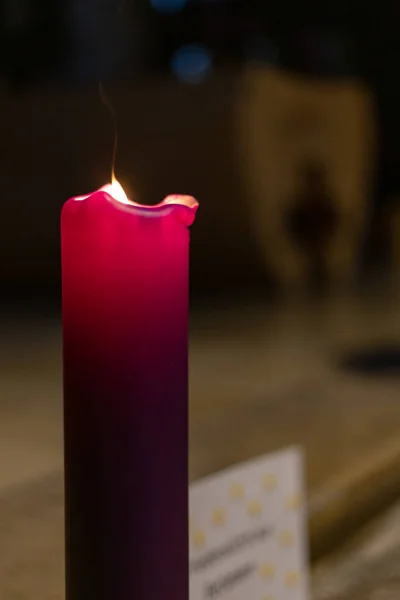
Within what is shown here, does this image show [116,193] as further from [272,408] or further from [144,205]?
[272,408]

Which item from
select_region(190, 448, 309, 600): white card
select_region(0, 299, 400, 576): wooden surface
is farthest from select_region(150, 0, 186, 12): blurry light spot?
select_region(190, 448, 309, 600): white card

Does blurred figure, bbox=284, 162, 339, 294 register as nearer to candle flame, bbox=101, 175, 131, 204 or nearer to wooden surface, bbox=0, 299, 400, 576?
wooden surface, bbox=0, 299, 400, 576

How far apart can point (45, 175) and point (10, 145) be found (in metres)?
0.10

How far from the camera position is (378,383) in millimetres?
1118

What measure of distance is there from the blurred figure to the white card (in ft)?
4.95

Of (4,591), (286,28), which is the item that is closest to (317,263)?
(286,28)

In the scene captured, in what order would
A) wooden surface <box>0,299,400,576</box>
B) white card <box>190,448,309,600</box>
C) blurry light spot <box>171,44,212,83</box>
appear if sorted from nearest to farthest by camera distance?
1. white card <box>190,448,309,600</box>
2. wooden surface <box>0,299,400,576</box>
3. blurry light spot <box>171,44,212,83</box>

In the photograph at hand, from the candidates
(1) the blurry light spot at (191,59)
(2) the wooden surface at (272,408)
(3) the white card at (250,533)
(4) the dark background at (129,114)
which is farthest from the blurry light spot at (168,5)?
(3) the white card at (250,533)

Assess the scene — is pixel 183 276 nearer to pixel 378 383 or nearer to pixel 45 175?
pixel 378 383

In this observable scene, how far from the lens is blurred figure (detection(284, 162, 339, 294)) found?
79.7 inches

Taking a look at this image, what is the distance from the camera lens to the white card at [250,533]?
17.8 inches

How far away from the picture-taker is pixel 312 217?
2.05m

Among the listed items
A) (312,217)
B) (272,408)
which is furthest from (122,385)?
(312,217)

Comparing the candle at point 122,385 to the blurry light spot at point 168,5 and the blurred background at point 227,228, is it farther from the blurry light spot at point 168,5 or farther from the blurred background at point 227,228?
the blurry light spot at point 168,5
